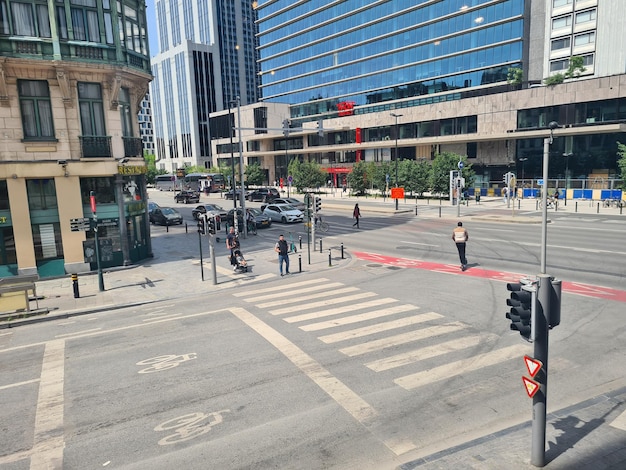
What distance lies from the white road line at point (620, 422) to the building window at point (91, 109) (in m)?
22.7

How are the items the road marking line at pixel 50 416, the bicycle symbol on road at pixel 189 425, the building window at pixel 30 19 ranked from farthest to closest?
the building window at pixel 30 19 < the bicycle symbol on road at pixel 189 425 < the road marking line at pixel 50 416

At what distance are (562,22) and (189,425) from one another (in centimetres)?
7121

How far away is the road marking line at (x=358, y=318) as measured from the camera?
44.0 feet

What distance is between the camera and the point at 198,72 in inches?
5694

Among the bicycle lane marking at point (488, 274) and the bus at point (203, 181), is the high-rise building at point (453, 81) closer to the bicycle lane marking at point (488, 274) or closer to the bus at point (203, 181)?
the bicycle lane marking at point (488, 274)

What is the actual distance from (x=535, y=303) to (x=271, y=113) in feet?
329

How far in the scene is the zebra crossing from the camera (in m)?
10.5

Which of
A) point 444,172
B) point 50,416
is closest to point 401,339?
point 50,416

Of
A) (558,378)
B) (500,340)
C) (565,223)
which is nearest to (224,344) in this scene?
(500,340)

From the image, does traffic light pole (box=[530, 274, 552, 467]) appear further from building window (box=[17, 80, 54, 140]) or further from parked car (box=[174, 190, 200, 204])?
parked car (box=[174, 190, 200, 204])

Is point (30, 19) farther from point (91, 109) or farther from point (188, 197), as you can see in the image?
point (188, 197)

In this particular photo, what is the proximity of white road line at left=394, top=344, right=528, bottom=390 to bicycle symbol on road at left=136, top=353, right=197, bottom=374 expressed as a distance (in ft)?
17.3

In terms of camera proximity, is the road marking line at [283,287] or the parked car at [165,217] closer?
the road marking line at [283,287]

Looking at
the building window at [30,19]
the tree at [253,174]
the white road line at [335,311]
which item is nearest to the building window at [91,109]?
the building window at [30,19]
